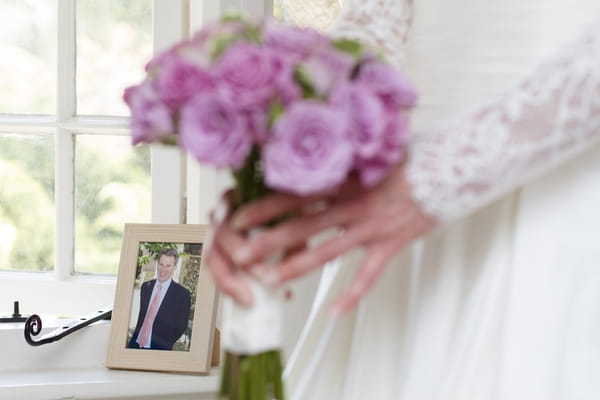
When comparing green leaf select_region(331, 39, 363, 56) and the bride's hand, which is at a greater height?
green leaf select_region(331, 39, 363, 56)

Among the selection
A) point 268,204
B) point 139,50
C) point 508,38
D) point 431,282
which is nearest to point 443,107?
point 508,38

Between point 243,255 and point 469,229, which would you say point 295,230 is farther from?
point 469,229

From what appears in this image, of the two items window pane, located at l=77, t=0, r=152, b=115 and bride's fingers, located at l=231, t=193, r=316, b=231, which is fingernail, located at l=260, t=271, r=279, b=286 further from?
window pane, located at l=77, t=0, r=152, b=115

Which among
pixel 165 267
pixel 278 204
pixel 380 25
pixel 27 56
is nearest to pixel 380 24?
pixel 380 25

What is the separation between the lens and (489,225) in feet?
3.22

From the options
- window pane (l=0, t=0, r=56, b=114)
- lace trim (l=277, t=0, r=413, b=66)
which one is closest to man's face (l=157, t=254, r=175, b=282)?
window pane (l=0, t=0, r=56, b=114)

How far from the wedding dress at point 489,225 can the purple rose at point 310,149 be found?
0.13m

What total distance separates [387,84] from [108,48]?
1371 millimetres

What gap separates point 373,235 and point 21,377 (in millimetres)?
1221

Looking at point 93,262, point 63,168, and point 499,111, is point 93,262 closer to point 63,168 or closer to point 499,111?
Result: point 63,168

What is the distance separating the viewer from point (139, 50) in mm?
1991

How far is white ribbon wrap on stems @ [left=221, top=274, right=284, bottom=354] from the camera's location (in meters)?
0.84

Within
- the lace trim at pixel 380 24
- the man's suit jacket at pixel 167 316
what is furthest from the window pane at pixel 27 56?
the lace trim at pixel 380 24

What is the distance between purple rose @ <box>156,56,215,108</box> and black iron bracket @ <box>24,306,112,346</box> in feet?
3.80
